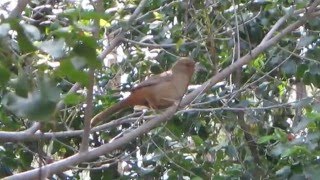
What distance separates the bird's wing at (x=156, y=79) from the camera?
4.64 meters

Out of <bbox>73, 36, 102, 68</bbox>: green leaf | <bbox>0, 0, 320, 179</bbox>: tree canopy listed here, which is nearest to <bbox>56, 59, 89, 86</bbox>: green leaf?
<bbox>73, 36, 102, 68</bbox>: green leaf

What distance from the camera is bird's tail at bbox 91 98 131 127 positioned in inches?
167

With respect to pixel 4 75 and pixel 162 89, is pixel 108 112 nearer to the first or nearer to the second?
pixel 162 89

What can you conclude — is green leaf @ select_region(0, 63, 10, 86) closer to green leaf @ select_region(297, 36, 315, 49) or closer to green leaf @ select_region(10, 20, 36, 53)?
green leaf @ select_region(10, 20, 36, 53)

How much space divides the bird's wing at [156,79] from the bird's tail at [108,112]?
0.46ft

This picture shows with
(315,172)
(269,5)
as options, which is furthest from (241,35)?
(315,172)

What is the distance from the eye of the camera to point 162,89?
4715 mm

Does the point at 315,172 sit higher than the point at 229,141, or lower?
higher

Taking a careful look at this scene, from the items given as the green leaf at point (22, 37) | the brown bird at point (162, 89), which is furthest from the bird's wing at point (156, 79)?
the green leaf at point (22, 37)

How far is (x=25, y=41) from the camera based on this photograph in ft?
4.46

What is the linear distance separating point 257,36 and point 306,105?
680mm

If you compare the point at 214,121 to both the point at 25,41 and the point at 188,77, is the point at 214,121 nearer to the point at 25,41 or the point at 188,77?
the point at 188,77

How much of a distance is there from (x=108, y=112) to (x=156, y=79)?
1.91ft

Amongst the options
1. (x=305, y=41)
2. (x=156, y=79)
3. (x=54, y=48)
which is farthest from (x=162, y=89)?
(x=54, y=48)
